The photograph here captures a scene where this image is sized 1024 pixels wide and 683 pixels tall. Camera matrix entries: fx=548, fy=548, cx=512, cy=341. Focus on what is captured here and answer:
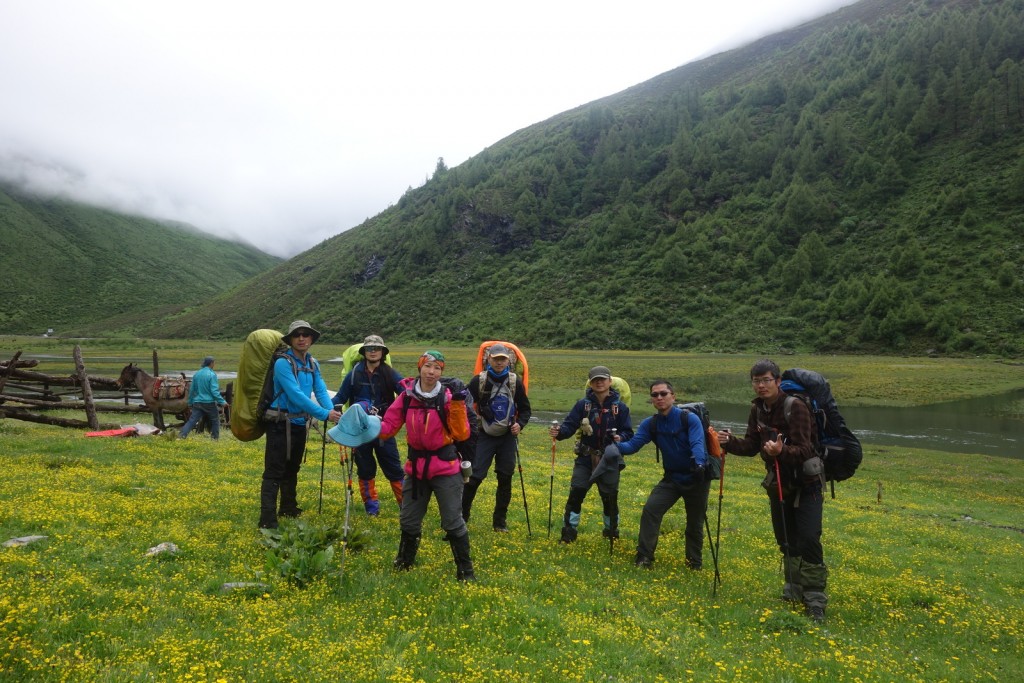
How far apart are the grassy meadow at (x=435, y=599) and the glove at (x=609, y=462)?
4.90 ft

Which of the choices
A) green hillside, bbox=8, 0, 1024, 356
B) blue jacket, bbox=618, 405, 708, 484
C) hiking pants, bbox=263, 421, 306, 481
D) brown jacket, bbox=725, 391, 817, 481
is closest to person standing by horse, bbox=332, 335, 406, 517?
hiking pants, bbox=263, 421, 306, 481

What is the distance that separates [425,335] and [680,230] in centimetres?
6425

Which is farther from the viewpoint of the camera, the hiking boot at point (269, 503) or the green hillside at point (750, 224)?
the green hillside at point (750, 224)

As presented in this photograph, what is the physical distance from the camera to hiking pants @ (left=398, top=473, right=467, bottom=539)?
7.62 metres

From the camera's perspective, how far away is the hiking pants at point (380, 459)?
1011 centimetres

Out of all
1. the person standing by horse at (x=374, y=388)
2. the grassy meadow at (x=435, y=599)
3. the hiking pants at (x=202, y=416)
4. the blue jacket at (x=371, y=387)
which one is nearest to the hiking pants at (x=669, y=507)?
the grassy meadow at (x=435, y=599)

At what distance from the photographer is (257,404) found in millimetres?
8898

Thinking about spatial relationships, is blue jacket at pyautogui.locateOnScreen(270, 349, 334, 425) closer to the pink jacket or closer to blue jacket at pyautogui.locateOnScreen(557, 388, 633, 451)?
the pink jacket

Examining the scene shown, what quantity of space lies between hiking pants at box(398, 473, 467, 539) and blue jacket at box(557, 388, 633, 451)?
3.07 meters

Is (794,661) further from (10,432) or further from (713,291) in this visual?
(713,291)

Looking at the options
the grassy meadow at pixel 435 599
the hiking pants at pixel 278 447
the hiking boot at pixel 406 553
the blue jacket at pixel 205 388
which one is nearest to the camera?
the grassy meadow at pixel 435 599

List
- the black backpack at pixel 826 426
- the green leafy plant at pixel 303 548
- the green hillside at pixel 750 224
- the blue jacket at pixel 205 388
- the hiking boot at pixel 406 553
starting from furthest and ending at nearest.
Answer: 1. the green hillside at pixel 750 224
2. the blue jacket at pixel 205 388
3. the hiking boot at pixel 406 553
4. the black backpack at pixel 826 426
5. the green leafy plant at pixel 303 548

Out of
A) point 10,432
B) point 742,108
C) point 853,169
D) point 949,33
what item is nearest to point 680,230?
point 853,169

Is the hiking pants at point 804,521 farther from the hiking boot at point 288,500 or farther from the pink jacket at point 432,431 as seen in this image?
the hiking boot at point 288,500
